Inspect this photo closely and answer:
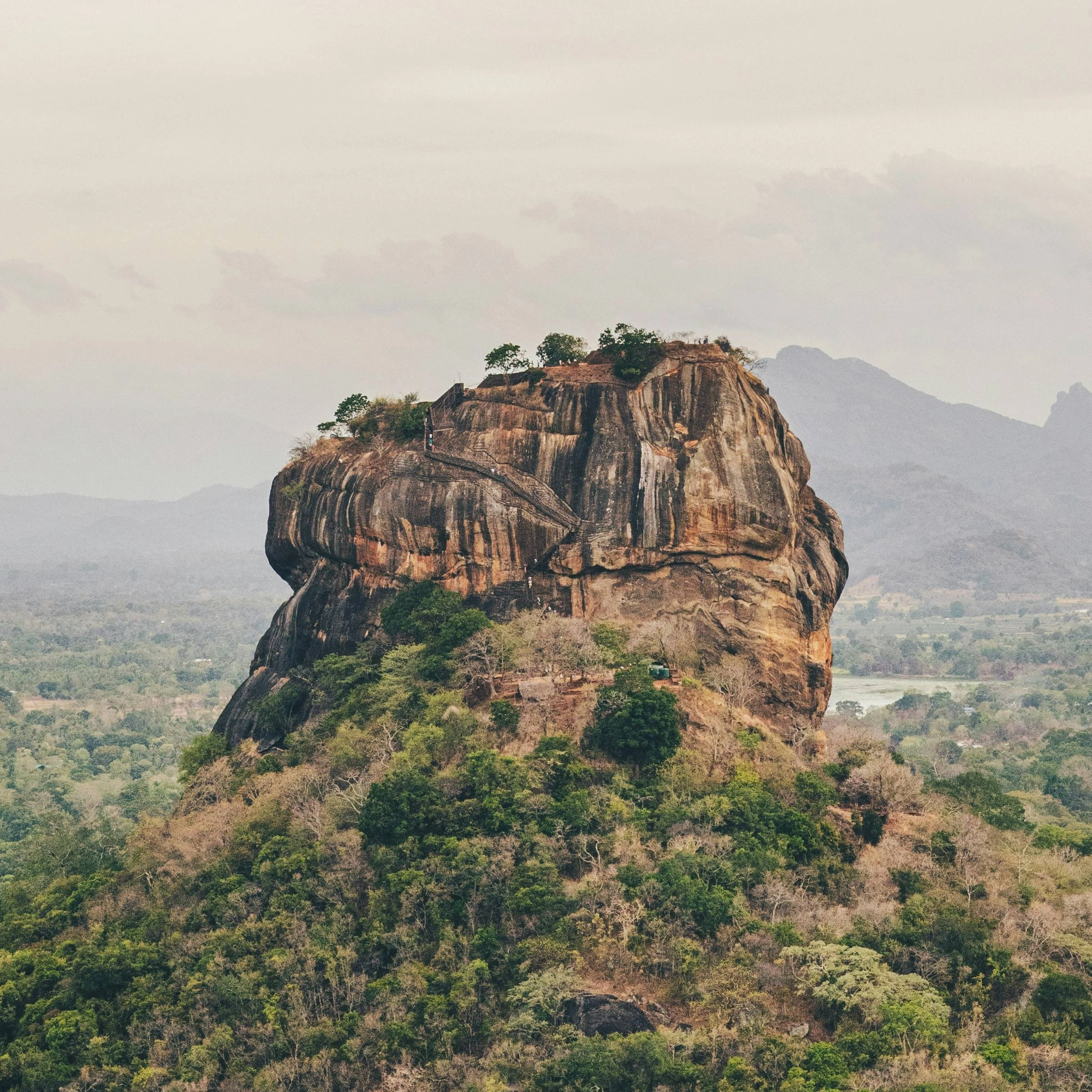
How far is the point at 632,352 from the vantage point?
154 feet

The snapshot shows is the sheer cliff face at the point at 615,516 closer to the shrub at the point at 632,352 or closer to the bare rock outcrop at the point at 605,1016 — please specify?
the shrub at the point at 632,352

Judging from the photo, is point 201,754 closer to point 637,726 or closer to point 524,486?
point 524,486

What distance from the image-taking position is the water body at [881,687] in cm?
13700

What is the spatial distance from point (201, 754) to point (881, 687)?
363ft

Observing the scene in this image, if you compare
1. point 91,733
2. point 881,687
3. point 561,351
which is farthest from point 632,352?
point 881,687

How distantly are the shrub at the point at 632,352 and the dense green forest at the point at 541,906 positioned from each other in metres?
9.26

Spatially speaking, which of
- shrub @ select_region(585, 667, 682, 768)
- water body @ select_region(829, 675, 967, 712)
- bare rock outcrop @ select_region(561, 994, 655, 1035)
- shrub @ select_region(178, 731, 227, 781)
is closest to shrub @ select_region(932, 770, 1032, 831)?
shrub @ select_region(585, 667, 682, 768)

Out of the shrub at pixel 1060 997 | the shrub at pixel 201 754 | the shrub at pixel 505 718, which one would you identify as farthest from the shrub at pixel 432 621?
the shrub at pixel 1060 997

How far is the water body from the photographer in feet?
449

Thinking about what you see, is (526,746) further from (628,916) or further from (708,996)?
(708,996)

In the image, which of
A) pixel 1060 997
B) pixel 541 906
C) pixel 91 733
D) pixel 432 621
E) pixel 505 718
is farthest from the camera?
pixel 91 733

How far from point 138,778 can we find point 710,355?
74.6 meters

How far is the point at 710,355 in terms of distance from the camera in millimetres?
46438

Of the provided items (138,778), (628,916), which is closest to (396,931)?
(628,916)
